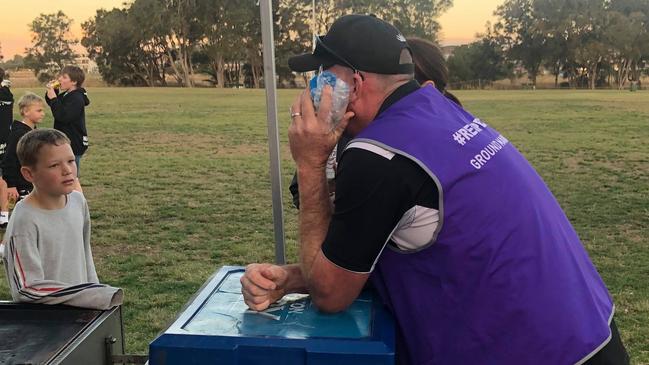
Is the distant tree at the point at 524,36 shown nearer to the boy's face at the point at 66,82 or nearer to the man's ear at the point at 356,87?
the boy's face at the point at 66,82

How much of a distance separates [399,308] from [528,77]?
6002cm

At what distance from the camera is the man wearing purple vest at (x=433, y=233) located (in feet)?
4.41

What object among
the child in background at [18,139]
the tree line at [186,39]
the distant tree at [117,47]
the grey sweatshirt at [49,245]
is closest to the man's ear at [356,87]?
the grey sweatshirt at [49,245]

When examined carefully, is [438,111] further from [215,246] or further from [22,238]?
[215,246]

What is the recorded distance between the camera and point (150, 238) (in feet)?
21.3

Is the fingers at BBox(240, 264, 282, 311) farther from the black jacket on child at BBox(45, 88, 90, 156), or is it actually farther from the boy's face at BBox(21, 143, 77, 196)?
the black jacket on child at BBox(45, 88, 90, 156)

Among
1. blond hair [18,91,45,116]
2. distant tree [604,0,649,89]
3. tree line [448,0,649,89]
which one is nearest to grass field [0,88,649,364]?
blond hair [18,91,45,116]

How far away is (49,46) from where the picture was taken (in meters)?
51.8

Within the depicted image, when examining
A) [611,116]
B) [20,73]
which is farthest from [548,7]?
[20,73]

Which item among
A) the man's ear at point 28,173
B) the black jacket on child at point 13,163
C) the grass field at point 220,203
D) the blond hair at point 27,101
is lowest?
the grass field at point 220,203

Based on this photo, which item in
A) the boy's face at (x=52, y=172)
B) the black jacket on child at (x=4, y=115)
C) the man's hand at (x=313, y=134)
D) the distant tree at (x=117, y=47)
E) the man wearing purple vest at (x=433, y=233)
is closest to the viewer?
the man wearing purple vest at (x=433, y=233)

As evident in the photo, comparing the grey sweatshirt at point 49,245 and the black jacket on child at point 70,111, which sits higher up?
the black jacket on child at point 70,111

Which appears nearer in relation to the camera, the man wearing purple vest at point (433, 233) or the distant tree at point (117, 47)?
the man wearing purple vest at point (433, 233)

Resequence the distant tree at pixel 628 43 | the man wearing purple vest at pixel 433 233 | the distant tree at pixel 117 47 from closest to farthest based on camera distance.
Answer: the man wearing purple vest at pixel 433 233 < the distant tree at pixel 117 47 < the distant tree at pixel 628 43
